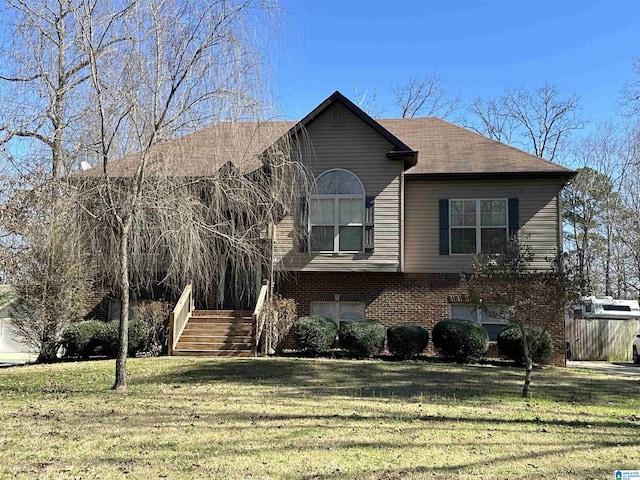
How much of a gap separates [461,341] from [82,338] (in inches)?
383

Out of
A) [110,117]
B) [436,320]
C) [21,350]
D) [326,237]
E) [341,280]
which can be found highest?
[110,117]

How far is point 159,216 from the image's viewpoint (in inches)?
391

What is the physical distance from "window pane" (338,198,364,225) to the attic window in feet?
7.14

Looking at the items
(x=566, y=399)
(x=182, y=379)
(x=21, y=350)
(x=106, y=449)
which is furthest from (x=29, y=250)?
(x=21, y=350)

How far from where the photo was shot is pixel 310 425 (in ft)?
24.5

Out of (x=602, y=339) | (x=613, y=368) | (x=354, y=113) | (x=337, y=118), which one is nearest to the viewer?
(x=354, y=113)

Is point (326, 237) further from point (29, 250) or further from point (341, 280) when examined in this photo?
point (29, 250)

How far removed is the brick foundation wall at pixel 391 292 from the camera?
16.9 metres

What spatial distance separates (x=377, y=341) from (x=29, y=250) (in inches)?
330

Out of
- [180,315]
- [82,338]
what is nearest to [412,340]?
[180,315]

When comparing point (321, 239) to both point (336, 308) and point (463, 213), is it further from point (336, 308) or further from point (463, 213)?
point (463, 213)

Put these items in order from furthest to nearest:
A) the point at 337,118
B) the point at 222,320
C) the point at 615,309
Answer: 1. the point at 615,309
2. the point at 337,118
3. the point at 222,320

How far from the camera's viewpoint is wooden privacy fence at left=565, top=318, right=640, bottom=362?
2492 cm

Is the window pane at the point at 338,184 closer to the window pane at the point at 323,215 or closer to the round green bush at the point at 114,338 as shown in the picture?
the window pane at the point at 323,215
